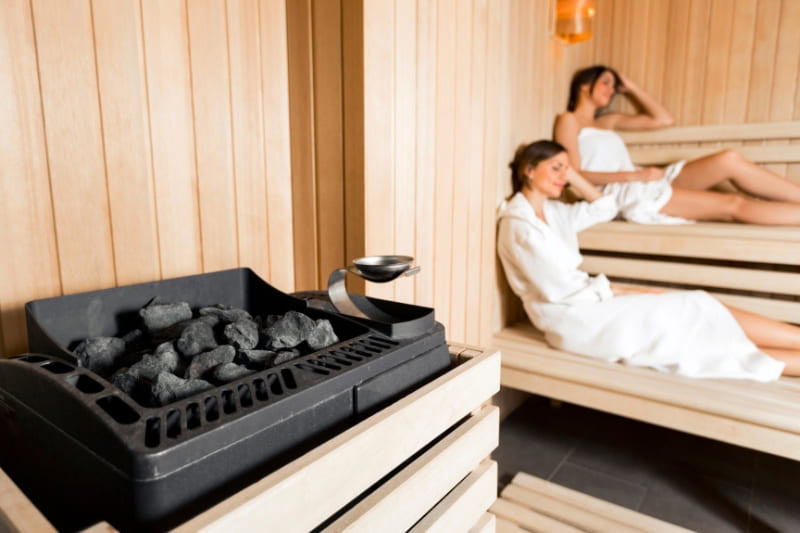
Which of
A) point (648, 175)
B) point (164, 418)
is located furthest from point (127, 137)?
point (648, 175)

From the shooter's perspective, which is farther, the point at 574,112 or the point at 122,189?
the point at 574,112

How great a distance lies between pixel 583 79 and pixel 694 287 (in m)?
1.28

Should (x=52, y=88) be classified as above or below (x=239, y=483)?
above

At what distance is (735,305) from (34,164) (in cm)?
261

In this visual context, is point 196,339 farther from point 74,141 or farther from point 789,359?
point 789,359

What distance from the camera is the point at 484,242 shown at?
82.4 inches

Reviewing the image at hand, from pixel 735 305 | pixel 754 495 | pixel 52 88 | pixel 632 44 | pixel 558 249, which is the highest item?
pixel 632 44

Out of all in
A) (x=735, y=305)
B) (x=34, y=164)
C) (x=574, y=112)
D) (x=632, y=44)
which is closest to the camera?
(x=34, y=164)

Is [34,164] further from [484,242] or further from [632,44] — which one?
[632,44]

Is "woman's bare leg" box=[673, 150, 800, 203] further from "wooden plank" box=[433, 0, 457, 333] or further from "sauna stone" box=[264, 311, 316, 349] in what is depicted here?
"sauna stone" box=[264, 311, 316, 349]

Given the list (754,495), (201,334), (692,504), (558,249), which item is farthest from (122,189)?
(754,495)

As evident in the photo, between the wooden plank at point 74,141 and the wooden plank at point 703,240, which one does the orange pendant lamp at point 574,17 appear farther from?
the wooden plank at point 74,141

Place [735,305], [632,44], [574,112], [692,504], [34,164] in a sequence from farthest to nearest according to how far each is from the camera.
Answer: [632,44] < [574,112] < [735,305] < [692,504] < [34,164]

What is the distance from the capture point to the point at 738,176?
2676mm
